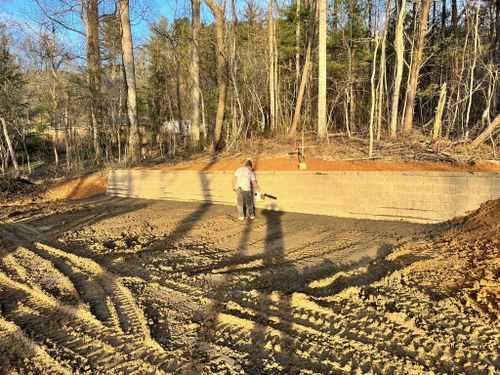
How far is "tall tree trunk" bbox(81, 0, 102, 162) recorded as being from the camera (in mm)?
23303

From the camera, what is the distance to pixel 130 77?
67.7 ft

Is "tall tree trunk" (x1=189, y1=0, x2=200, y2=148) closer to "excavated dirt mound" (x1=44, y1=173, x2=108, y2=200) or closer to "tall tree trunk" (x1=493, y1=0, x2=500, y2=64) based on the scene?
"excavated dirt mound" (x1=44, y1=173, x2=108, y2=200)

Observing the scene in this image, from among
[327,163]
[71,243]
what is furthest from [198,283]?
[327,163]

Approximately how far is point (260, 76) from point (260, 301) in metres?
23.3

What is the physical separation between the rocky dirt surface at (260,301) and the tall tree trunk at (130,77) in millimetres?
12050

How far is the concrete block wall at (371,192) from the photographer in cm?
825

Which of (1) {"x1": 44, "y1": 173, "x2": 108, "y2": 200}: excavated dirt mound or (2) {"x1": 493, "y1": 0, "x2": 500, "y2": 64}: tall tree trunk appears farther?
(2) {"x1": 493, "y1": 0, "x2": 500, "y2": 64}: tall tree trunk

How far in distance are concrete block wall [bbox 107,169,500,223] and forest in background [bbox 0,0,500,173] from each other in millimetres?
5663

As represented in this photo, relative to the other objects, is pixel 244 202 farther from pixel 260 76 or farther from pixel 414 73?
pixel 260 76

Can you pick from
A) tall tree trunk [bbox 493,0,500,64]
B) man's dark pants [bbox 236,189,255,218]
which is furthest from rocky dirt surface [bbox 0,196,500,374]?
tall tree trunk [bbox 493,0,500,64]

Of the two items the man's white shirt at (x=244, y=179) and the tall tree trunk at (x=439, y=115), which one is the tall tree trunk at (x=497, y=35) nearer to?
the tall tree trunk at (x=439, y=115)

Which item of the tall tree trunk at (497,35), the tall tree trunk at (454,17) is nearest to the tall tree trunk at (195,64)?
the tall tree trunk at (454,17)

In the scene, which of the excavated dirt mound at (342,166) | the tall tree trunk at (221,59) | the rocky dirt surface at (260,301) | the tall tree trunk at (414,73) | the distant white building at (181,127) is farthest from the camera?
the distant white building at (181,127)

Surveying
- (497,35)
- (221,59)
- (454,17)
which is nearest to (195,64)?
(221,59)
